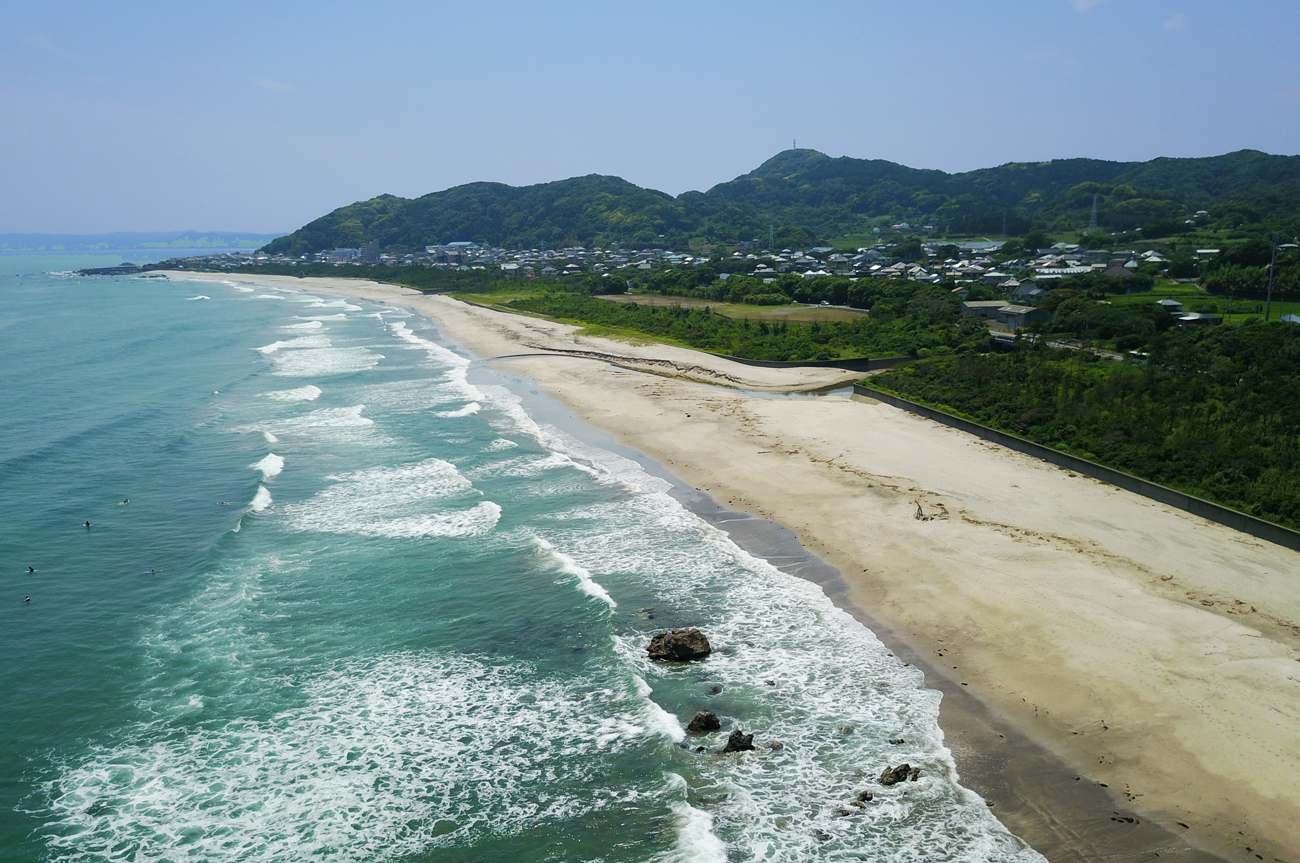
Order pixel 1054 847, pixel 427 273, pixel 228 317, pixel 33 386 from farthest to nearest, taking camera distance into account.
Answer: pixel 427 273 < pixel 228 317 < pixel 33 386 < pixel 1054 847

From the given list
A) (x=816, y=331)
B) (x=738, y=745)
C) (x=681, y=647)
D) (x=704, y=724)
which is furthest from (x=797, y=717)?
(x=816, y=331)

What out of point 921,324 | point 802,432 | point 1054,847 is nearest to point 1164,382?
point 802,432

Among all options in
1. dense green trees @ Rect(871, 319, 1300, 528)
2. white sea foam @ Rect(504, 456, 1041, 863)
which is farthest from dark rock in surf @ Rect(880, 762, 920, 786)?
dense green trees @ Rect(871, 319, 1300, 528)

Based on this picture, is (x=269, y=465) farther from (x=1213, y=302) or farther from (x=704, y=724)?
(x=1213, y=302)

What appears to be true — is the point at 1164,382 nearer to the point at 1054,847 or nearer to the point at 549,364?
the point at 1054,847

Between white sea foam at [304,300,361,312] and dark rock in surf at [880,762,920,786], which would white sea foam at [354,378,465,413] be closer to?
dark rock in surf at [880,762,920,786]

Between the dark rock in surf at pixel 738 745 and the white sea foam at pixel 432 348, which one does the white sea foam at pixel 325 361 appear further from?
the dark rock in surf at pixel 738 745
